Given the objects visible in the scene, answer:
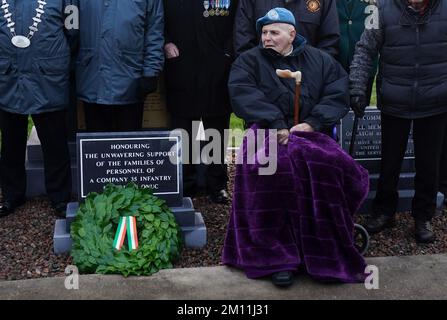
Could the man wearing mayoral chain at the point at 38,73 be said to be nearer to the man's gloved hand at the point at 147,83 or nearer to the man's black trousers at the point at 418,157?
the man's gloved hand at the point at 147,83

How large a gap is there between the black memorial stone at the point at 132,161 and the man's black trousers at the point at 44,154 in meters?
0.47

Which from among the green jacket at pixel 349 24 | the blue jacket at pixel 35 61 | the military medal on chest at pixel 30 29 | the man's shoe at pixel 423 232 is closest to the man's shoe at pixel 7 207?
the blue jacket at pixel 35 61

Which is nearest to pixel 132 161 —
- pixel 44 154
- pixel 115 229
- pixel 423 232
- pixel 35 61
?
pixel 115 229

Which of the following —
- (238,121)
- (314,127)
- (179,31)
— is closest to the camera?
(314,127)

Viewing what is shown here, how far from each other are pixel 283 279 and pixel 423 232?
4.41 ft

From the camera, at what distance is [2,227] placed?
4.85 meters

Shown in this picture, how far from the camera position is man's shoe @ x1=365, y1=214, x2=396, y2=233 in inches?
190

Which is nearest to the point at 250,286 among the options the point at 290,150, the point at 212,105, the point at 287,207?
the point at 287,207

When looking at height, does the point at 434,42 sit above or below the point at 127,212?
above

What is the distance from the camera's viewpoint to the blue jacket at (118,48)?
4.59 m

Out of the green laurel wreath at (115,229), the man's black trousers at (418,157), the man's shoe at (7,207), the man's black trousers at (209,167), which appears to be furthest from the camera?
the man's black trousers at (209,167)

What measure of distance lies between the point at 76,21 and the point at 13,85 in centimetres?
59

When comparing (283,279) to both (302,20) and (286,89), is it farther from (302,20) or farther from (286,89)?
(302,20)

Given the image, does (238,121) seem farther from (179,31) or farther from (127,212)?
(127,212)
